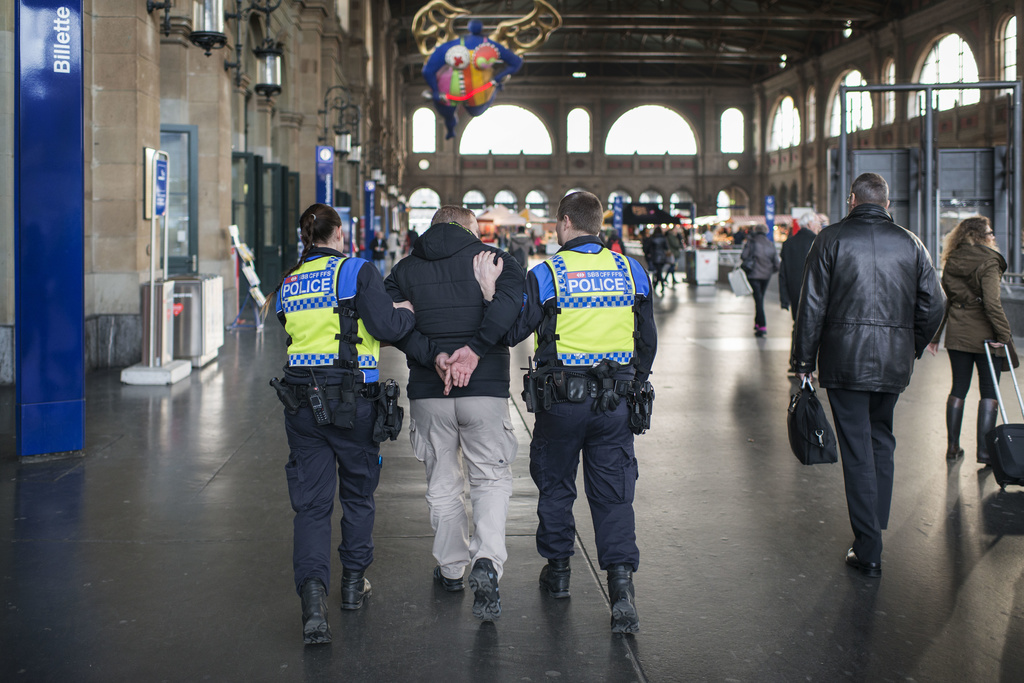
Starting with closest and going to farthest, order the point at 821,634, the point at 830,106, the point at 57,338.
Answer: the point at 821,634, the point at 57,338, the point at 830,106

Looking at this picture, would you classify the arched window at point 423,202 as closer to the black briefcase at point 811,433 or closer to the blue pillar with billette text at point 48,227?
the blue pillar with billette text at point 48,227

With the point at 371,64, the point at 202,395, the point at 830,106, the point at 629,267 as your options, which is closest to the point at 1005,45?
the point at 830,106

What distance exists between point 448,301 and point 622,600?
133 centimetres

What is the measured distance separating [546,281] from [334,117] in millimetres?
25444

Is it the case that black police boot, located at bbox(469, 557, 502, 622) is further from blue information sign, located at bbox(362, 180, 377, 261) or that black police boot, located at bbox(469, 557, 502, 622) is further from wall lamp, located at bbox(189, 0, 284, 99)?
blue information sign, located at bbox(362, 180, 377, 261)

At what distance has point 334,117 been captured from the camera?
93.2ft

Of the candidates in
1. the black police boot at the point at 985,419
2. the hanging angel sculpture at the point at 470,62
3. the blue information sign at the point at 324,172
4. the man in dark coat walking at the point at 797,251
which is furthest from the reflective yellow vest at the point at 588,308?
the hanging angel sculpture at the point at 470,62

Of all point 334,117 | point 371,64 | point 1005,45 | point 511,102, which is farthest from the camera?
point 511,102

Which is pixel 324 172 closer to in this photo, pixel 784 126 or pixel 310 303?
pixel 310 303

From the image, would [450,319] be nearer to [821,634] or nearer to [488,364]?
[488,364]

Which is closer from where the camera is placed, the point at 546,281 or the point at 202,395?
the point at 546,281

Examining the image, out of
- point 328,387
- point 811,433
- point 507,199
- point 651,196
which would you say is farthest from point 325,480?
point 651,196

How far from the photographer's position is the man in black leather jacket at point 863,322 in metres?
4.62

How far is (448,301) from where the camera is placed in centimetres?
414
